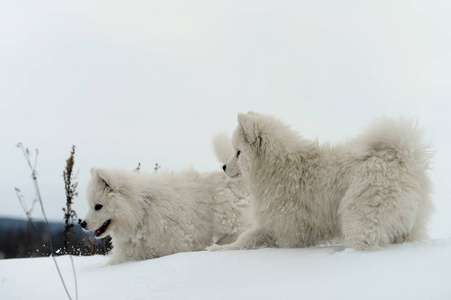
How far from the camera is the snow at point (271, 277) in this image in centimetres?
355

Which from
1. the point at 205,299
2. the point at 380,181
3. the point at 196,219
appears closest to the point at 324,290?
the point at 205,299

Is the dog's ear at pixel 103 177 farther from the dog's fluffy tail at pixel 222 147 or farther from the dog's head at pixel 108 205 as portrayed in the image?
the dog's fluffy tail at pixel 222 147

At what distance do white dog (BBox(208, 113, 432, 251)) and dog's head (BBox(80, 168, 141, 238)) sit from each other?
5.71ft

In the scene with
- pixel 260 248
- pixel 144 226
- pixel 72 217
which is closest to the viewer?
pixel 260 248

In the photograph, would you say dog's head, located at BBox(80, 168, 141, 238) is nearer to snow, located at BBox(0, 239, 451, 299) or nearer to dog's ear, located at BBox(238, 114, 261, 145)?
snow, located at BBox(0, 239, 451, 299)

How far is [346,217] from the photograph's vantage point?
4.98 m

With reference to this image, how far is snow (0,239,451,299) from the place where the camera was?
3547mm

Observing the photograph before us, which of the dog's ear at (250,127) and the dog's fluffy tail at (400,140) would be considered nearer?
the dog's fluffy tail at (400,140)

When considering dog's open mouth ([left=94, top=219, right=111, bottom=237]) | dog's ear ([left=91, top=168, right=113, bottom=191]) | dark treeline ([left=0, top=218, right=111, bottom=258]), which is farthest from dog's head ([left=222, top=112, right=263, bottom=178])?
dark treeline ([left=0, top=218, right=111, bottom=258])

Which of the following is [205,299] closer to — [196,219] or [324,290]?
[324,290]

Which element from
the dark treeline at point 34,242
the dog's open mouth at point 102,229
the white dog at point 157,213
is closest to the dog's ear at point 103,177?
the white dog at point 157,213

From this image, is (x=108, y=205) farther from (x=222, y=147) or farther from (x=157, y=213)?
(x=222, y=147)

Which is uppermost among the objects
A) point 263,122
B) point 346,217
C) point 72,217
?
point 263,122

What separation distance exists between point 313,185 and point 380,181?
829 mm
